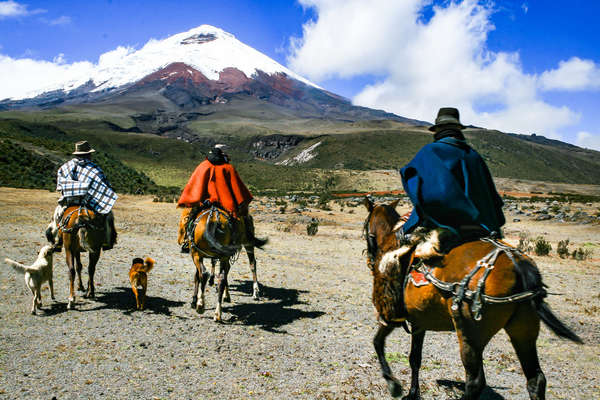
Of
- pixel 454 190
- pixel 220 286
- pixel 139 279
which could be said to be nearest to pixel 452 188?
pixel 454 190

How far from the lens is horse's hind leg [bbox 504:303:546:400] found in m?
3.35

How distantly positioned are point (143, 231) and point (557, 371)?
15929 mm

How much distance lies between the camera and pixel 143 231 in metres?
17.3

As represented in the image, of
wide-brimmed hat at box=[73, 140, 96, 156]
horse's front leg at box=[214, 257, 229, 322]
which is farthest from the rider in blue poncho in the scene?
wide-brimmed hat at box=[73, 140, 96, 156]

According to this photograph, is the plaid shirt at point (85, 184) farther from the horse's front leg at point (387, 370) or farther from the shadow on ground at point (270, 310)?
the horse's front leg at point (387, 370)

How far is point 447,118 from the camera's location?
13.9 ft

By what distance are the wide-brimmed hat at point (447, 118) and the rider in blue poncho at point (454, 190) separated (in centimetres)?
6

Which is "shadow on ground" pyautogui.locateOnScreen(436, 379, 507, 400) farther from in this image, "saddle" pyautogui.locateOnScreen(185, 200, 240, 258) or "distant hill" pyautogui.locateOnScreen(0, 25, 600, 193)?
"distant hill" pyautogui.locateOnScreen(0, 25, 600, 193)

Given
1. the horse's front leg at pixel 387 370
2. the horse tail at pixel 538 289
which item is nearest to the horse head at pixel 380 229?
the horse's front leg at pixel 387 370

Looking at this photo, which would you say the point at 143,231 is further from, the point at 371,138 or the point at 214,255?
the point at 371,138

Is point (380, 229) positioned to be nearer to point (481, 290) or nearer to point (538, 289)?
point (481, 290)

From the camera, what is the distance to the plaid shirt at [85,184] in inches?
295

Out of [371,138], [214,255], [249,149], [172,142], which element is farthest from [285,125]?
[214,255]

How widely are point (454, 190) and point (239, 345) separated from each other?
413cm
